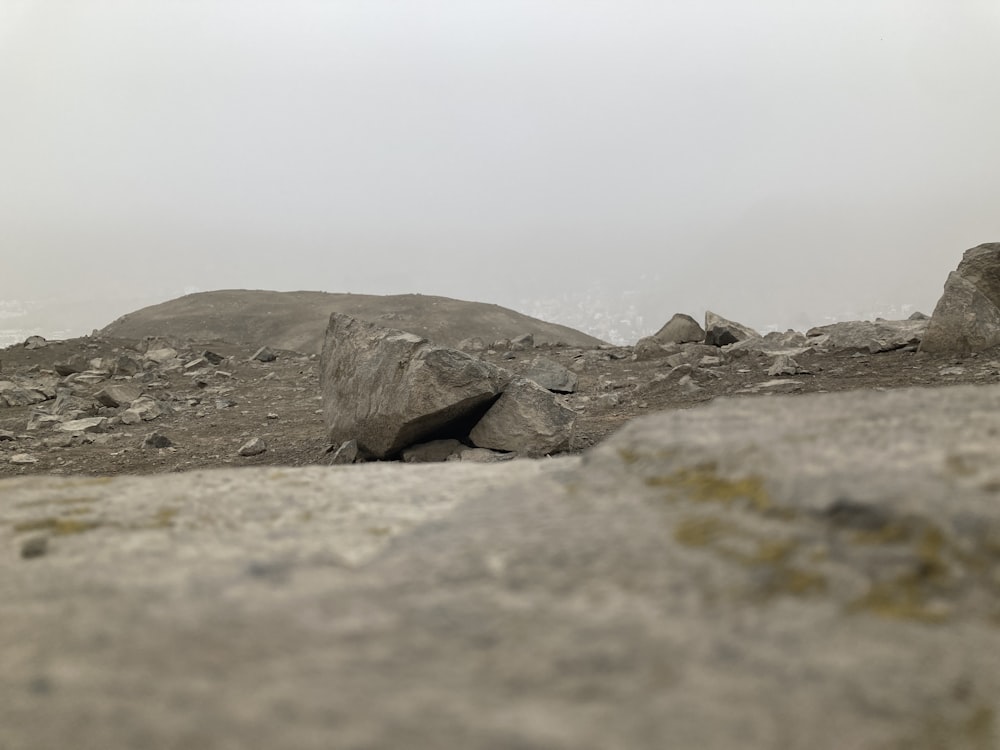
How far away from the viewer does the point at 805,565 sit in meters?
1.12

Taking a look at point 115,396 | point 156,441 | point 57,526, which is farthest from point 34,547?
point 115,396

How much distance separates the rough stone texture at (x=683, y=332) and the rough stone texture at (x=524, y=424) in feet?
28.8

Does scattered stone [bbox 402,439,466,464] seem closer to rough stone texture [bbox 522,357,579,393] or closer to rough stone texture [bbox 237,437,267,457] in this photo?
rough stone texture [bbox 237,437,267,457]

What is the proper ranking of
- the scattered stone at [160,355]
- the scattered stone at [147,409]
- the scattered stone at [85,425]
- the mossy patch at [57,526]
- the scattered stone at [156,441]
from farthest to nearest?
the scattered stone at [160,355], the scattered stone at [147,409], the scattered stone at [85,425], the scattered stone at [156,441], the mossy patch at [57,526]

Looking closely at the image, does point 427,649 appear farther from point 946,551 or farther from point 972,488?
point 972,488

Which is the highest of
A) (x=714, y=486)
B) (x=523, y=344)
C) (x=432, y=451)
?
(x=523, y=344)

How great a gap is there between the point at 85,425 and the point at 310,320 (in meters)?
24.6

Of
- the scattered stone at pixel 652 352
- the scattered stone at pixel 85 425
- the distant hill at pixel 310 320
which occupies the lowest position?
the scattered stone at pixel 85 425

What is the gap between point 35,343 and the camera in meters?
17.5

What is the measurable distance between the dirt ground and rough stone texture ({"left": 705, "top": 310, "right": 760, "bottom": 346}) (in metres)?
1.46

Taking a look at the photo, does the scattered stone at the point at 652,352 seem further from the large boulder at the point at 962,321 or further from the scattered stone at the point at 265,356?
the scattered stone at the point at 265,356

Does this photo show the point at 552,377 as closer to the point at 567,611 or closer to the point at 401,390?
the point at 401,390

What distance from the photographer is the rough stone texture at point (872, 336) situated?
9.19 meters

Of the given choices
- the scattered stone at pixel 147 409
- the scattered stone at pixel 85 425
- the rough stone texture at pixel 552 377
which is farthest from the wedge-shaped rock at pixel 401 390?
the scattered stone at pixel 147 409
